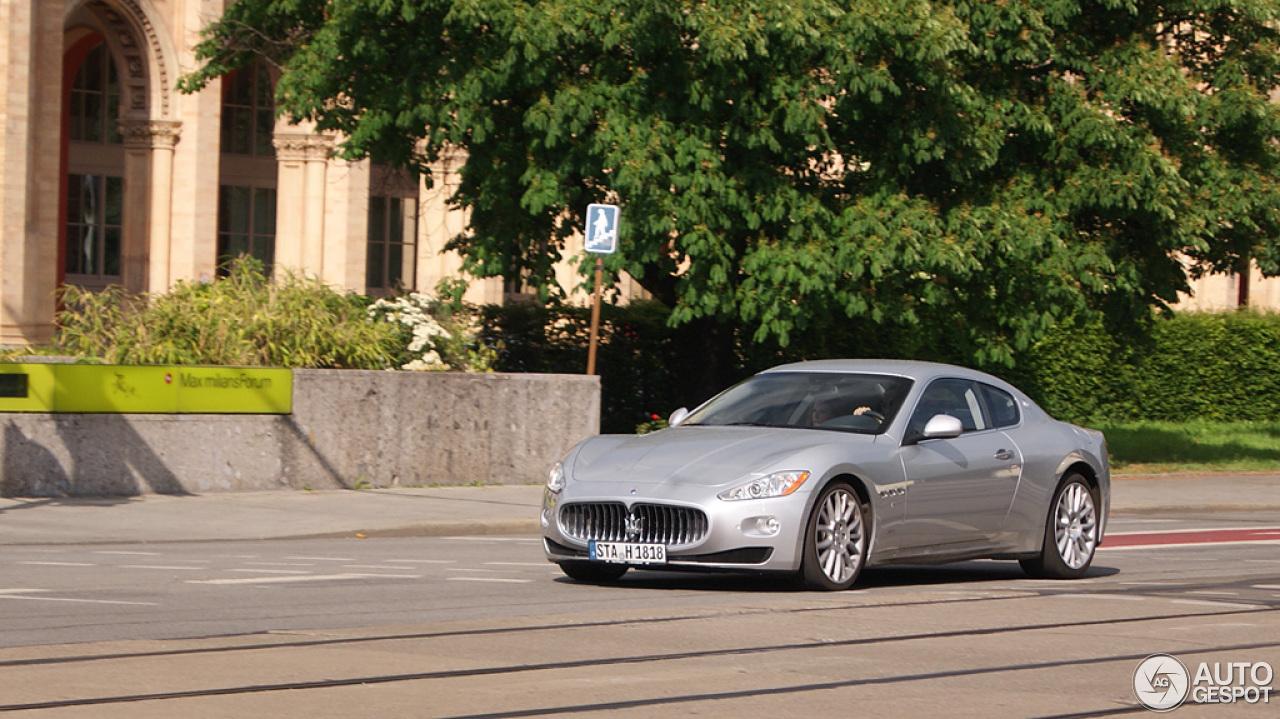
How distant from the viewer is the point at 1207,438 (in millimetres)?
36156

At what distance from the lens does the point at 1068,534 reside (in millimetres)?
12258

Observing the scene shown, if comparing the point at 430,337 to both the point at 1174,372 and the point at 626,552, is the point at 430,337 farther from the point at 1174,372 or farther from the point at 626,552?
the point at 1174,372

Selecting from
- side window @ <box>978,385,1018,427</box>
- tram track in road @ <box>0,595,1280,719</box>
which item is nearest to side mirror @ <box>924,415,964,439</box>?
side window @ <box>978,385,1018,427</box>

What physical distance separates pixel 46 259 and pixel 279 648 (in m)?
29.2

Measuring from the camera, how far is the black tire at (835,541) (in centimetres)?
1043

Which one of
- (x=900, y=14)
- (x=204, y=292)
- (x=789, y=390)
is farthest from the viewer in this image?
(x=900, y=14)

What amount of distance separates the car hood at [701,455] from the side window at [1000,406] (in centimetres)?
147

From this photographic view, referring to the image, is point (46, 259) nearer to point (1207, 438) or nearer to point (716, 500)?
point (1207, 438)

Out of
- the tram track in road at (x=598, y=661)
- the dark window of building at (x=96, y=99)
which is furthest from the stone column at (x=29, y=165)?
the tram track in road at (x=598, y=661)

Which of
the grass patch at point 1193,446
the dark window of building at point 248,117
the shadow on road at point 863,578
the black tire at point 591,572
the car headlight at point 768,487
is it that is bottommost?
the grass patch at point 1193,446

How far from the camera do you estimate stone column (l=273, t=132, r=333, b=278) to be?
138 feet

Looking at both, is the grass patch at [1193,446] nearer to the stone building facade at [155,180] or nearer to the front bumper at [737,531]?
the stone building facade at [155,180]

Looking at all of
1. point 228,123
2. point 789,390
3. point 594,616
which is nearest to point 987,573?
point 789,390

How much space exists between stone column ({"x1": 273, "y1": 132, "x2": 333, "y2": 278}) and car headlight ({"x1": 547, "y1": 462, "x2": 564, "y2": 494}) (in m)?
31.6
